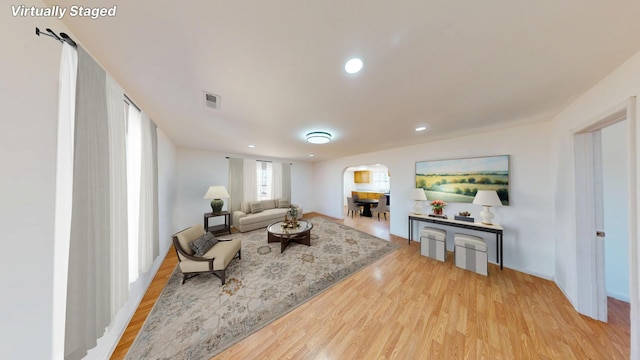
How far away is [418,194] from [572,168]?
181 centimetres

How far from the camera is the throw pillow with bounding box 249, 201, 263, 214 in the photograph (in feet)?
15.8

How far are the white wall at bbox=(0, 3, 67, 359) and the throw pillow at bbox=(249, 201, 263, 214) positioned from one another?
399cm

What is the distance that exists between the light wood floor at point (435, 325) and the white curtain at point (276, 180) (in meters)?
3.41

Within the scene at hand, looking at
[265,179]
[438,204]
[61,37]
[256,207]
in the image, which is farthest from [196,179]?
[438,204]

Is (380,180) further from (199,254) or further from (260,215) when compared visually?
(199,254)

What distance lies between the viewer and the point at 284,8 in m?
0.84

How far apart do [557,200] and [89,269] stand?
16.2 feet

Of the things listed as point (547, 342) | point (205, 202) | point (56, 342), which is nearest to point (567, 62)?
point (547, 342)

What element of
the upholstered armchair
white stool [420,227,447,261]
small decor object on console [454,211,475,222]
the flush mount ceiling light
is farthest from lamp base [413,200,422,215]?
the upholstered armchair

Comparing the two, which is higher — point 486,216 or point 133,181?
point 133,181

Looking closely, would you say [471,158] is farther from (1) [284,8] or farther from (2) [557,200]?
(1) [284,8]

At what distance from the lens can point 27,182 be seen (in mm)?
780

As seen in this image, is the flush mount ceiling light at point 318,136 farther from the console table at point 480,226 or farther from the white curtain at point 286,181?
the white curtain at point 286,181

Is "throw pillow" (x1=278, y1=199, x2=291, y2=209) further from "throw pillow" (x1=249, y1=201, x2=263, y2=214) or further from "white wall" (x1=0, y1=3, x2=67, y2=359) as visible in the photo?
"white wall" (x1=0, y1=3, x2=67, y2=359)
